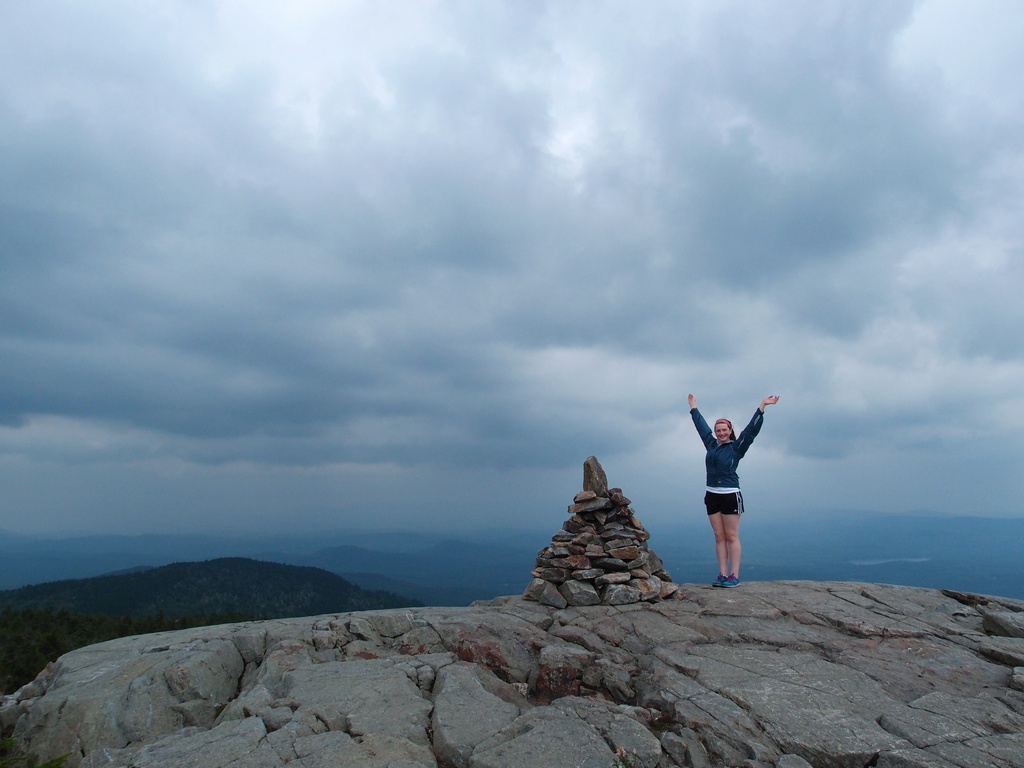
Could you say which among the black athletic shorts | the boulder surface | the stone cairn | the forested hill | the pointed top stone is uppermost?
the pointed top stone

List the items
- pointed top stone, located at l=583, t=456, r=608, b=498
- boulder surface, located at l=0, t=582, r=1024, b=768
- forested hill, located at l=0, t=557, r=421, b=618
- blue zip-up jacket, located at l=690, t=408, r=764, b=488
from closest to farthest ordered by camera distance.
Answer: boulder surface, located at l=0, t=582, r=1024, b=768 < blue zip-up jacket, located at l=690, t=408, r=764, b=488 < pointed top stone, located at l=583, t=456, r=608, b=498 < forested hill, located at l=0, t=557, r=421, b=618

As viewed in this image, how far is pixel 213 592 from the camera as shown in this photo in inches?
3573

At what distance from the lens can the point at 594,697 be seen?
9.70 metres

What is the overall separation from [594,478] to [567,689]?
6.95 metres

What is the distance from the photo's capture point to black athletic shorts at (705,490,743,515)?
47.8 ft

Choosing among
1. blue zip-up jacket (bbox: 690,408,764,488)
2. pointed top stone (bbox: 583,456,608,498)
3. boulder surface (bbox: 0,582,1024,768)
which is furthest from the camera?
pointed top stone (bbox: 583,456,608,498)

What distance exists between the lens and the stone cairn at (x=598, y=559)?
1445cm

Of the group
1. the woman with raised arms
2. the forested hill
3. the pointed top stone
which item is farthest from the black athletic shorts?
the forested hill

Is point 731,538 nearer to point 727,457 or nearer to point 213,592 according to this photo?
point 727,457

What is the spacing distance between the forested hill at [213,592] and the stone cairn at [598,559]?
7255 centimetres

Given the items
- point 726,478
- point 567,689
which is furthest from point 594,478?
point 567,689

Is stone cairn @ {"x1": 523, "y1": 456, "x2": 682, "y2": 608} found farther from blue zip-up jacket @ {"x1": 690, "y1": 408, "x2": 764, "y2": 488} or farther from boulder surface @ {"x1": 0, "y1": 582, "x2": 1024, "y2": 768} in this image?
blue zip-up jacket @ {"x1": 690, "y1": 408, "x2": 764, "y2": 488}

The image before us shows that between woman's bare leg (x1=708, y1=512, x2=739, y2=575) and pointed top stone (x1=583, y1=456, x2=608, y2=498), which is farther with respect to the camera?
pointed top stone (x1=583, y1=456, x2=608, y2=498)

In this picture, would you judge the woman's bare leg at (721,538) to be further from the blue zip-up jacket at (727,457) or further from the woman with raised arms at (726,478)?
the blue zip-up jacket at (727,457)
